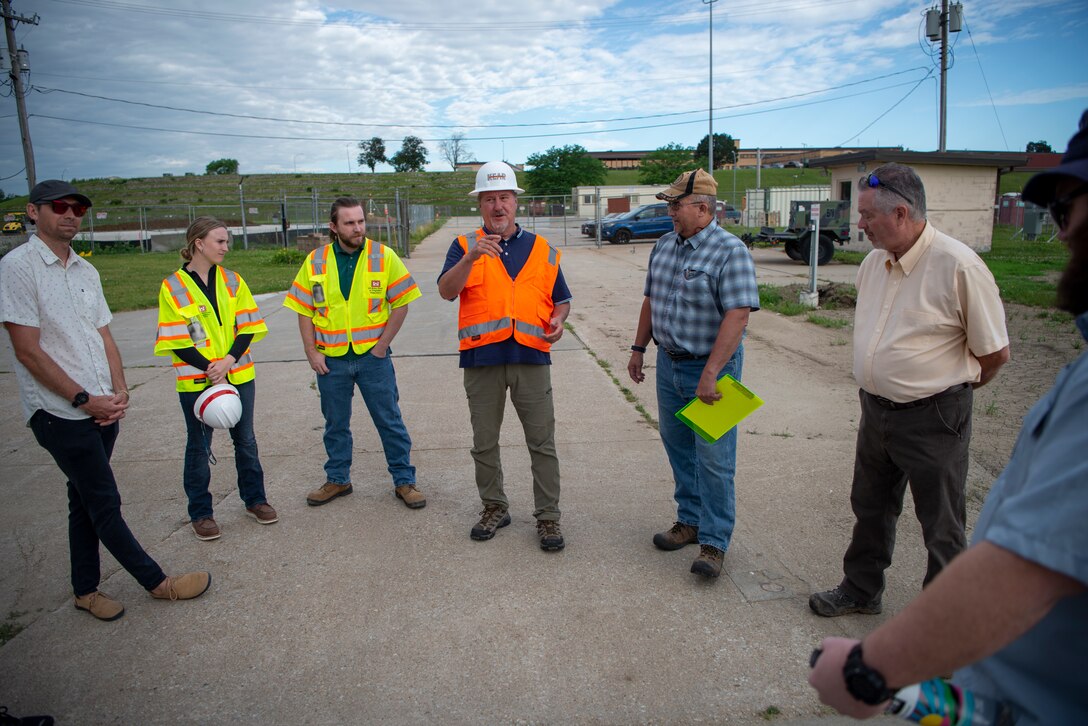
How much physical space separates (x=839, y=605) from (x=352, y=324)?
325 centimetres

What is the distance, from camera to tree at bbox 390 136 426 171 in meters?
108

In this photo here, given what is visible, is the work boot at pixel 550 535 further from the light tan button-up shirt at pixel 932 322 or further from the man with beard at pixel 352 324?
the light tan button-up shirt at pixel 932 322

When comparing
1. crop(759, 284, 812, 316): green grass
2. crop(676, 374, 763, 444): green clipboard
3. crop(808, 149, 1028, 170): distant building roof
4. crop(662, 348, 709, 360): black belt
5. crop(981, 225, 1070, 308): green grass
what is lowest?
crop(759, 284, 812, 316): green grass

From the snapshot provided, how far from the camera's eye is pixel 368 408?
488 centimetres

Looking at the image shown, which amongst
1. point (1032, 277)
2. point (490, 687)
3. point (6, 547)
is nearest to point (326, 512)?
point (6, 547)

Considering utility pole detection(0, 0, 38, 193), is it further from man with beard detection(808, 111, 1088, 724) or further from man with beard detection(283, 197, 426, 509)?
man with beard detection(808, 111, 1088, 724)

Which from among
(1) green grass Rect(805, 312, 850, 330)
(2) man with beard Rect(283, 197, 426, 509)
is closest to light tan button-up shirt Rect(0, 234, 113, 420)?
(2) man with beard Rect(283, 197, 426, 509)

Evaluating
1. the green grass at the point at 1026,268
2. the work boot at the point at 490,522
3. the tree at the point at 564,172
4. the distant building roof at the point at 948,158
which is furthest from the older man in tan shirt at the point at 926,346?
the tree at the point at 564,172

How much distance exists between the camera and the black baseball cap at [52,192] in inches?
128

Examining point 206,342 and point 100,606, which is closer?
point 100,606

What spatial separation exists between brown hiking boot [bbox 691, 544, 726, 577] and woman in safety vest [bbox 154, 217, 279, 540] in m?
2.64

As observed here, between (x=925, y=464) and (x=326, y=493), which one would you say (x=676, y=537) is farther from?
(x=326, y=493)

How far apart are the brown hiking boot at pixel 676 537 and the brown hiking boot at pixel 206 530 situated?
2.64 meters

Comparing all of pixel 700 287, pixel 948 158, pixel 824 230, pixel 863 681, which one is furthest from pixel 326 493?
pixel 948 158
